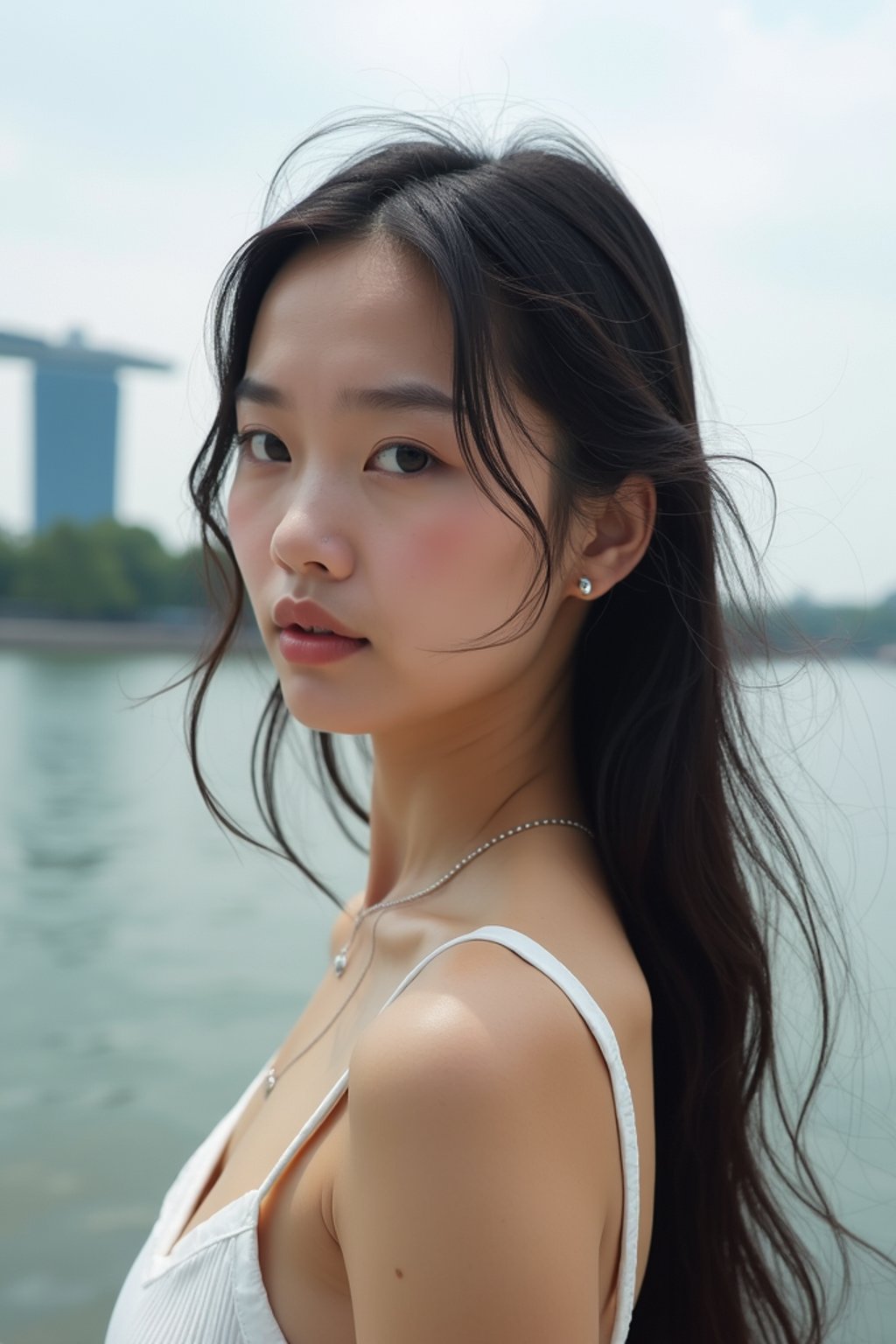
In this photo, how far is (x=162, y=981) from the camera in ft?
9.43

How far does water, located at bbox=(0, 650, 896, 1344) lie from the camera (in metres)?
1.66

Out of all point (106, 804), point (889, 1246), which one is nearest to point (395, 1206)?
point (889, 1246)

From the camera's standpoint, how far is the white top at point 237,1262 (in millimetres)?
819

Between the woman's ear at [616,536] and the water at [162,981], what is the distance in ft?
0.77

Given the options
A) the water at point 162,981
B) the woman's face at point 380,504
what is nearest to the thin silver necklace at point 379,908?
the woman's face at point 380,504

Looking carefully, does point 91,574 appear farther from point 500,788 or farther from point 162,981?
point 500,788

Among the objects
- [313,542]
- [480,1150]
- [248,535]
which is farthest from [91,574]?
[480,1150]

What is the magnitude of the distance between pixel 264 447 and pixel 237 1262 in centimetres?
62

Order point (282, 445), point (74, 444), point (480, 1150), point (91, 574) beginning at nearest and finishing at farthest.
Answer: point (480, 1150) < point (282, 445) < point (91, 574) < point (74, 444)

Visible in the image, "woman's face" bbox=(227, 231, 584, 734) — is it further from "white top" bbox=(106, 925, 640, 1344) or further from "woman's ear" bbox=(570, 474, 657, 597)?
"white top" bbox=(106, 925, 640, 1344)

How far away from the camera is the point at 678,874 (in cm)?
104

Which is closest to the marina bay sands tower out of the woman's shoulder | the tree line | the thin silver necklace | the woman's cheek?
the tree line

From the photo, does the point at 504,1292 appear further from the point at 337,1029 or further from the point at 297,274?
the point at 297,274

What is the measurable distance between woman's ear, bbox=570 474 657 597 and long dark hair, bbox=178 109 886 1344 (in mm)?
21
